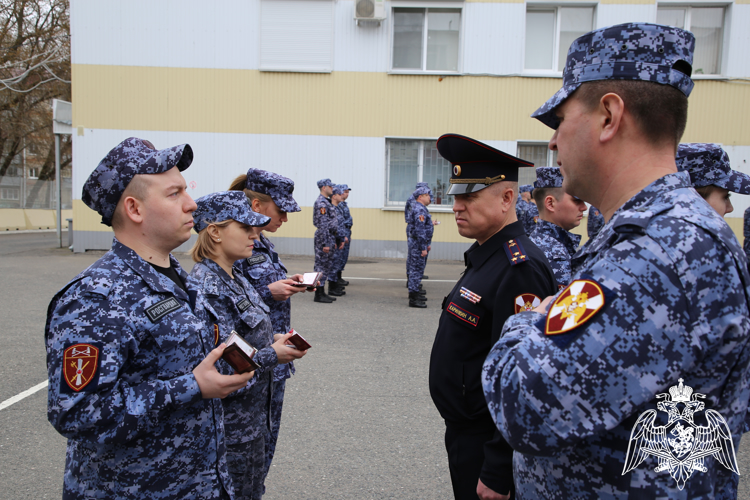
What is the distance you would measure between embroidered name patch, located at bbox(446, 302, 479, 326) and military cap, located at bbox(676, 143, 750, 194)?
2.09 meters

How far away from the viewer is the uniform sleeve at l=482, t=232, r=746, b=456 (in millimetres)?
1123

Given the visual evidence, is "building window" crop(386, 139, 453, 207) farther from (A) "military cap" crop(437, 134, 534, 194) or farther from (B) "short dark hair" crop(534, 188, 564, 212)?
(A) "military cap" crop(437, 134, 534, 194)

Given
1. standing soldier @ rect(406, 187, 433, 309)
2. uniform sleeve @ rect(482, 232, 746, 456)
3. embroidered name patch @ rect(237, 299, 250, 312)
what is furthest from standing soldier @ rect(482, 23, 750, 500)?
standing soldier @ rect(406, 187, 433, 309)

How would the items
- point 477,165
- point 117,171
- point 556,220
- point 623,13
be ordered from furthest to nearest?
point 623,13
point 556,220
point 477,165
point 117,171

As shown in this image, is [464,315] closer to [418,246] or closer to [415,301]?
[415,301]

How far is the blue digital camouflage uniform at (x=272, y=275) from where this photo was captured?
3.32 meters

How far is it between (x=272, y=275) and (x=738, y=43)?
15631 mm

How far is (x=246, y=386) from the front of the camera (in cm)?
270

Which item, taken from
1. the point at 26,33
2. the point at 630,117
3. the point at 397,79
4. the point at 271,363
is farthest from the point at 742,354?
the point at 26,33

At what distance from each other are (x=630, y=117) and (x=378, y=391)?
4083 mm

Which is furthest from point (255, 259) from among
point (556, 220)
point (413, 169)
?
point (413, 169)

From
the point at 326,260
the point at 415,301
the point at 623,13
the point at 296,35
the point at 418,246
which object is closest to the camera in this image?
the point at 415,301

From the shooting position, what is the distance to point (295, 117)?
1456cm

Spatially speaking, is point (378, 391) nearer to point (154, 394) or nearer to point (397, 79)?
point (154, 394)
